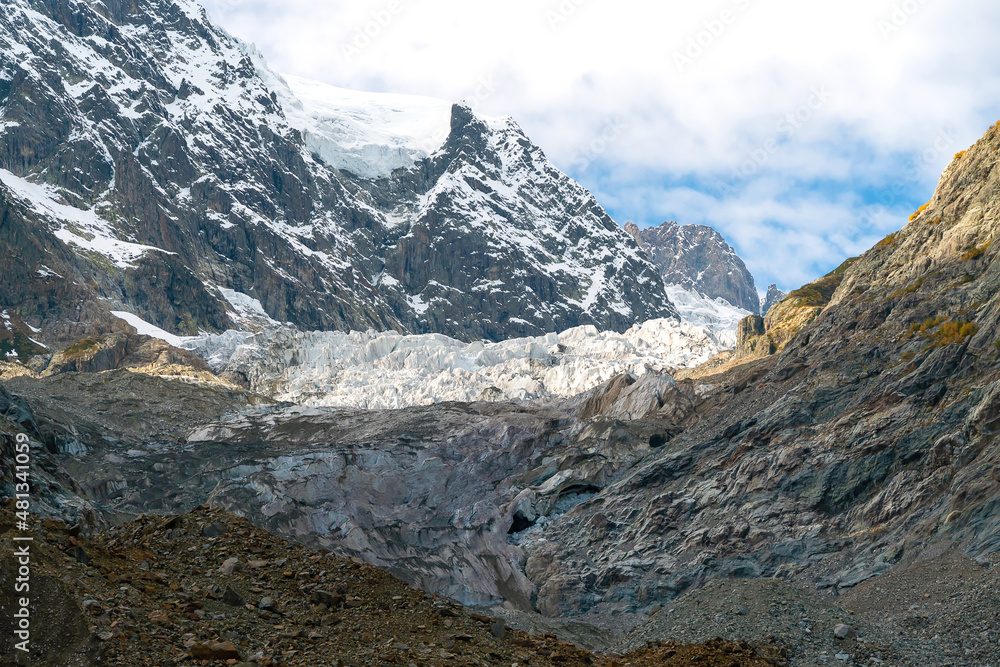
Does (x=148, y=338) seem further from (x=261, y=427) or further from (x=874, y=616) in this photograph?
(x=874, y=616)

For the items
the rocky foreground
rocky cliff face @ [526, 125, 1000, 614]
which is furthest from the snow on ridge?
the rocky foreground

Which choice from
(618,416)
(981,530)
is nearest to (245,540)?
(981,530)

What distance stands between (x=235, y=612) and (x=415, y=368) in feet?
517

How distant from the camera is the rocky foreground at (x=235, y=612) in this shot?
1270 cm

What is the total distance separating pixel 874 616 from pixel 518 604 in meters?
24.3

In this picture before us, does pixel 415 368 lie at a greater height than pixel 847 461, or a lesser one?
greater

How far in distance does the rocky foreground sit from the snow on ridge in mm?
116434

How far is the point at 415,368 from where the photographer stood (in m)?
173

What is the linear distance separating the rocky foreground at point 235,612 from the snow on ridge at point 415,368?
116m

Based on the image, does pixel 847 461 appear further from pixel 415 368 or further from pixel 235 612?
pixel 415 368

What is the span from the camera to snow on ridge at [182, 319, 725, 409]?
150m

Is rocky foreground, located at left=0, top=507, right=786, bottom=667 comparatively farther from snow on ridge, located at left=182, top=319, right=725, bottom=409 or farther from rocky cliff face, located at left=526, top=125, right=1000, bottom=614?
snow on ridge, located at left=182, top=319, right=725, bottom=409

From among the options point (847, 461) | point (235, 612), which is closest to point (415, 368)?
point (847, 461)

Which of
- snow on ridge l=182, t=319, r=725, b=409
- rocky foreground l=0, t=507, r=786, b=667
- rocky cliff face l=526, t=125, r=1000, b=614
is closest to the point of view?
rocky foreground l=0, t=507, r=786, b=667
